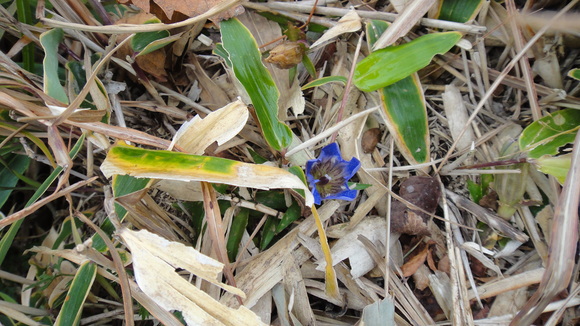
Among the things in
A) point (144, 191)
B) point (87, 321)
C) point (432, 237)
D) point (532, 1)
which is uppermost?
point (532, 1)

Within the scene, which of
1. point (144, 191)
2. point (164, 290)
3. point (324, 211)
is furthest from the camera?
point (324, 211)

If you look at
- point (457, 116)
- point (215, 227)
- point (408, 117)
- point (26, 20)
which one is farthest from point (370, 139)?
point (26, 20)

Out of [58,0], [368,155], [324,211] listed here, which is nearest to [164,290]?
[324,211]

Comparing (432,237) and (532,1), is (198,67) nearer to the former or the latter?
(432,237)

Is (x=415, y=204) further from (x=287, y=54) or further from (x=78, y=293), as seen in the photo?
(x=78, y=293)

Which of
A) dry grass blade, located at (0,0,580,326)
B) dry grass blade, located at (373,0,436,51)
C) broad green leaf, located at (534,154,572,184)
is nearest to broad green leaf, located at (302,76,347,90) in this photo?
dry grass blade, located at (0,0,580,326)

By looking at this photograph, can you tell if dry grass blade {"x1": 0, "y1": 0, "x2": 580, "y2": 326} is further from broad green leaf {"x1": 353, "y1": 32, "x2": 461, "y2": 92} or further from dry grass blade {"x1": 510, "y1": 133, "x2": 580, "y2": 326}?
dry grass blade {"x1": 510, "y1": 133, "x2": 580, "y2": 326}

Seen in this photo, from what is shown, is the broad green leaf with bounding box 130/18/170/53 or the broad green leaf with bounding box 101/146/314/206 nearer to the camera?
the broad green leaf with bounding box 101/146/314/206
